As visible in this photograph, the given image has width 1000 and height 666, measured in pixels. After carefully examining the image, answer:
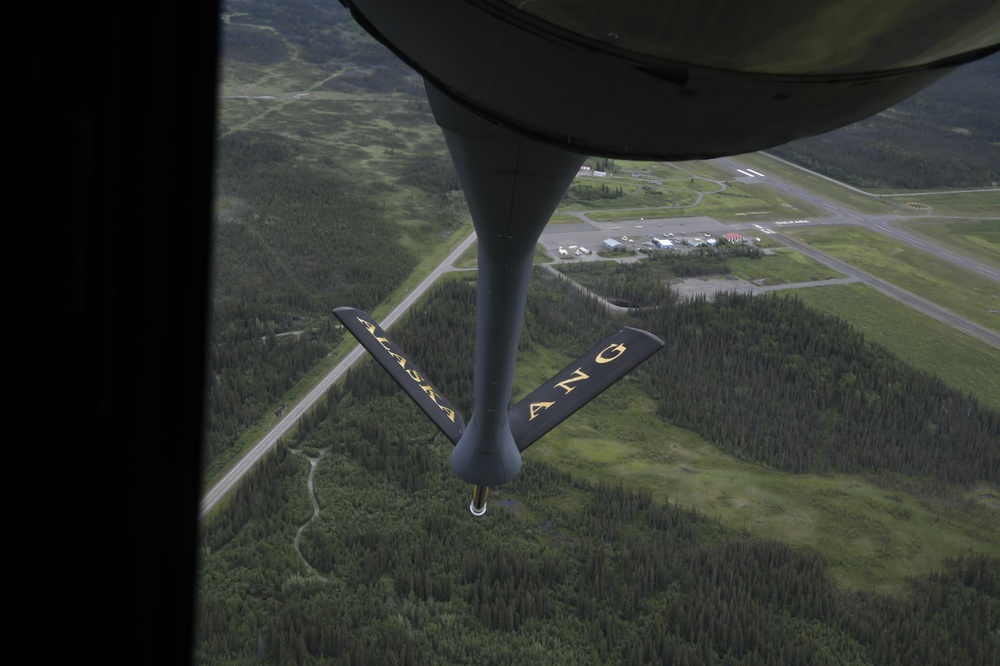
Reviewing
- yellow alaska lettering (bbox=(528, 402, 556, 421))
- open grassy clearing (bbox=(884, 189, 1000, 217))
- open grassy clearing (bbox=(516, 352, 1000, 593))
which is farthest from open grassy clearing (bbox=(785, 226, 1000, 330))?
yellow alaska lettering (bbox=(528, 402, 556, 421))

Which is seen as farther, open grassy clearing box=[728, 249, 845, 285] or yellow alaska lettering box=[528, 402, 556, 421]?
open grassy clearing box=[728, 249, 845, 285]

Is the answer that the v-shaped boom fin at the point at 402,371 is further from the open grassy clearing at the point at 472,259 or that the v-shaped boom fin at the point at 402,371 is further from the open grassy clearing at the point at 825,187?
the open grassy clearing at the point at 825,187

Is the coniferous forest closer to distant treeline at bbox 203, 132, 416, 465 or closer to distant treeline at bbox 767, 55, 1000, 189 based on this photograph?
distant treeline at bbox 203, 132, 416, 465

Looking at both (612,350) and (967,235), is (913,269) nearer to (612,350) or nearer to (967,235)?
(967,235)

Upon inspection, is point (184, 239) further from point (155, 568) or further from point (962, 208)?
point (962, 208)

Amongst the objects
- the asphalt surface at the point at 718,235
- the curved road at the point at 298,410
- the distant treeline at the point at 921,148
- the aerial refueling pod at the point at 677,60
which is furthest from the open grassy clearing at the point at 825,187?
the aerial refueling pod at the point at 677,60

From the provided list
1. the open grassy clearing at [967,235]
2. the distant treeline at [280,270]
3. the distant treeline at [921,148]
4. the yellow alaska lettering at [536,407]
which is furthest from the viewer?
the distant treeline at [921,148]
